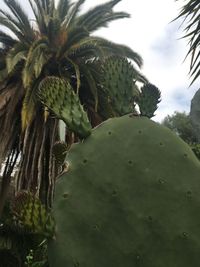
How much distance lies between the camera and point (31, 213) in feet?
6.52

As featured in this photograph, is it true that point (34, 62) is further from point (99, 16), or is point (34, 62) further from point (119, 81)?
point (119, 81)

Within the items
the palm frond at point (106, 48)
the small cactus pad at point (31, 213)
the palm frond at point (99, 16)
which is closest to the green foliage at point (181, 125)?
the palm frond at point (106, 48)

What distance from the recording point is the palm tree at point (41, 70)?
10.1 metres

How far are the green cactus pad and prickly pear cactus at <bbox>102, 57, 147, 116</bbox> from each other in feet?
1.23

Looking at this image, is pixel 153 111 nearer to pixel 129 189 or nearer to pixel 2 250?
pixel 129 189

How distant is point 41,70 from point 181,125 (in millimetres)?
6755

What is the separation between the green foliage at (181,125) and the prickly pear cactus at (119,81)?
11.6 m

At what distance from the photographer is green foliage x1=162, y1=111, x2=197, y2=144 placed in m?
15.2

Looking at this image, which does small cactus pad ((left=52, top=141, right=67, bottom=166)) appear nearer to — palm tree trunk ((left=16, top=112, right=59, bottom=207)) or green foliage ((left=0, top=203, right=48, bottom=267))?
green foliage ((left=0, top=203, right=48, bottom=267))

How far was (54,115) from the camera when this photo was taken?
2.34 m

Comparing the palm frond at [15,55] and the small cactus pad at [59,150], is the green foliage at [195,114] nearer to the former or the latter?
the small cactus pad at [59,150]

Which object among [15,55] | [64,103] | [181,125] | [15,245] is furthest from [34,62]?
[64,103]

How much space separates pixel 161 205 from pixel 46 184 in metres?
8.23

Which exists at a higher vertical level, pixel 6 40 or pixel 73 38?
pixel 6 40
